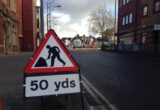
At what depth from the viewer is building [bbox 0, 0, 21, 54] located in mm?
42906

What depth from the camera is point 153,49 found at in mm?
38594

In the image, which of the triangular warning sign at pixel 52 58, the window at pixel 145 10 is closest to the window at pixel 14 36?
the window at pixel 145 10

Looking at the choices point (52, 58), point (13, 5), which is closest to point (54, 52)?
point (52, 58)

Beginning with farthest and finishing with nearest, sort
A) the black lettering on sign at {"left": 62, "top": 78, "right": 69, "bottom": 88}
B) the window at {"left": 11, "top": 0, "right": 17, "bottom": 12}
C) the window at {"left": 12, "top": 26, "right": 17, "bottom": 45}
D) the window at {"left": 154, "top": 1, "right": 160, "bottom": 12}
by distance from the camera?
1. the window at {"left": 11, "top": 0, "right": 17, "bottom": 12}
2. the window at {"left": 12, "top": 26, "right": 17, "bottom": 45}
3. the window at {"left": 154, "top": 1, "right": 160, "bottom": 12}
4. the black lettering on sign at {"left": 62, "top": 78, "right": 69, "bottom": 88}

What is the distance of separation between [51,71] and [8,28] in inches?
1691

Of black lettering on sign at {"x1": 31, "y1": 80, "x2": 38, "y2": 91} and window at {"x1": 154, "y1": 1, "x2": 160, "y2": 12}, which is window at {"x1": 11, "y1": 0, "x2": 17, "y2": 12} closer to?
window at {"x1": 154, "y1": 1, "x2": 160, "y2": 12}

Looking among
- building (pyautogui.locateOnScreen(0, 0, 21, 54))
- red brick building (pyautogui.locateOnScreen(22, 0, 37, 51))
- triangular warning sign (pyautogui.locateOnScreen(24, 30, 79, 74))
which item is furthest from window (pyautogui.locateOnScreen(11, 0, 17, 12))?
triangular warning sign (pyautogui.locateOnScreen(24, 30, 79, 74))

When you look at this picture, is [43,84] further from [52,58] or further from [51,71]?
[52,58]

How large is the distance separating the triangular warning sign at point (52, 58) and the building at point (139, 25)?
32759mm

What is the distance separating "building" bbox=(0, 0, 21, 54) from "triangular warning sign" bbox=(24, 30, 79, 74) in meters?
36.6

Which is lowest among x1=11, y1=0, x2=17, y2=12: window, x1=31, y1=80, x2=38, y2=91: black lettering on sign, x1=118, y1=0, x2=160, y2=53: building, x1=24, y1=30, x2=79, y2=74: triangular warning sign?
x1=31, y1=80, x2=38, y2=91: black lettering on sign

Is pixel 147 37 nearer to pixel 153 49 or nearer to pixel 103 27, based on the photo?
pixel 153 49

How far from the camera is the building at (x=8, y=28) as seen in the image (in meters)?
42.9

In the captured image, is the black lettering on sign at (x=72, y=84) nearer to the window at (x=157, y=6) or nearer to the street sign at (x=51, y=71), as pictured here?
the street sign at (x=51, y=71)
